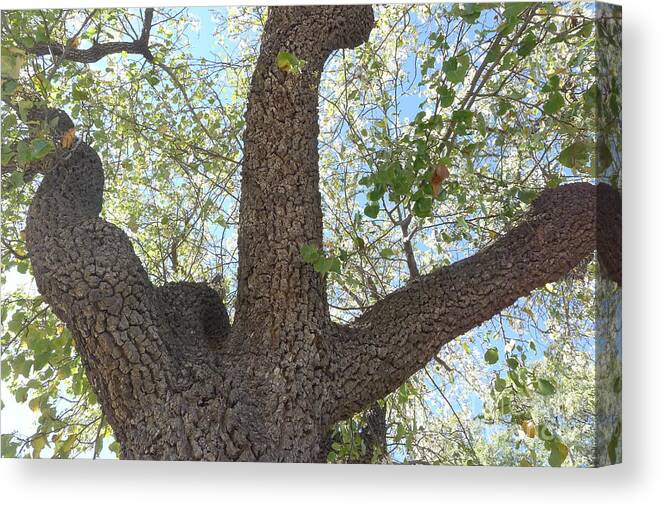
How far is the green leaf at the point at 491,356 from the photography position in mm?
2268

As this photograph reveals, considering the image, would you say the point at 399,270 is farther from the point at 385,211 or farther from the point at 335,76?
the point at 335,76

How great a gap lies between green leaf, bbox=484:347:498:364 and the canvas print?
0.04ft

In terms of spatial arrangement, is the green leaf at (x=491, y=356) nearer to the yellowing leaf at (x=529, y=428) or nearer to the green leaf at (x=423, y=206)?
the yellowing leaf at (x=529, y=428)

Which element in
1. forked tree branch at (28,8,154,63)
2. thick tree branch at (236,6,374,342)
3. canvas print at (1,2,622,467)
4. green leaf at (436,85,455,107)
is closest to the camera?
canvas print at (1,2,622,467)

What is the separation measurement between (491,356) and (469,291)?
0.24m

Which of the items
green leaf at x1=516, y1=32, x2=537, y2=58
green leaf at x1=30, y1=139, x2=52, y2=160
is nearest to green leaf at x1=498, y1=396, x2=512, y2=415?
green leaf at x1=516, y1=32, x2=537, y2=58

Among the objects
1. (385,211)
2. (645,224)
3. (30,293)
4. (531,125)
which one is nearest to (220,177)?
(385,211)

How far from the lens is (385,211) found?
7.70ft

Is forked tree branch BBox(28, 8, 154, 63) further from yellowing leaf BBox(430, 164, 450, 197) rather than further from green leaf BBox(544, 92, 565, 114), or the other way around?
green leaf BBox(544, 92, 565, 114)

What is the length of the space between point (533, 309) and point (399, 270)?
431mm

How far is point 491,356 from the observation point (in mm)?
2273

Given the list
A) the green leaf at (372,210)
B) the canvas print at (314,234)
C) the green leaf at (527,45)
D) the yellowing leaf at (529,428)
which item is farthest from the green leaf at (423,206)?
the yellowing leaf at (529,428)

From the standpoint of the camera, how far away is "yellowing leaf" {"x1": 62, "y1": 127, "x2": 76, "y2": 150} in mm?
2375

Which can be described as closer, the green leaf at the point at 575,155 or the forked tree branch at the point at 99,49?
the green leaf at the point at 575,155
